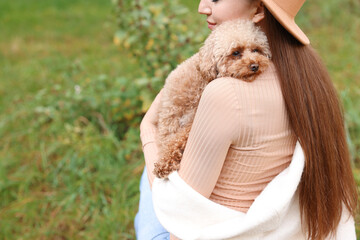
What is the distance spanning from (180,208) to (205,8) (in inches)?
31.0

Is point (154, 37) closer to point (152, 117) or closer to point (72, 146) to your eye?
point (72, 146)

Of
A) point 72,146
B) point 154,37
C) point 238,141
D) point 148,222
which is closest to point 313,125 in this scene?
point 238,141

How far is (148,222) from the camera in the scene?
181 centimetres

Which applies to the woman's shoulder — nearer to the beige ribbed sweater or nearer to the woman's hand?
the beige ribbed sweater

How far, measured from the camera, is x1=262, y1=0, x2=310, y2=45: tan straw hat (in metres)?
1.30

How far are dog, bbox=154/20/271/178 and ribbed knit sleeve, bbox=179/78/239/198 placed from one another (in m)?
0.11

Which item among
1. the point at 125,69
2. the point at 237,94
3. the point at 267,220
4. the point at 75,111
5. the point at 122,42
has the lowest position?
the point at 125,69

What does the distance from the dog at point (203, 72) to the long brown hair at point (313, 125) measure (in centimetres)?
7

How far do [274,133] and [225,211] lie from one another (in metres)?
0.32

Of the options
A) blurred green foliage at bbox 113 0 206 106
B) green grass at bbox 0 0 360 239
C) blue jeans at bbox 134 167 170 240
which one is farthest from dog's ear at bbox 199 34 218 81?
blurred green foliage at bbox 113 0 206 106

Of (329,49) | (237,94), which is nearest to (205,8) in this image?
(237,94)

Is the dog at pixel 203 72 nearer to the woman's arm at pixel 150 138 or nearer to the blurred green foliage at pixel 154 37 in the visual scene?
the woman's arm at pixel 150 138

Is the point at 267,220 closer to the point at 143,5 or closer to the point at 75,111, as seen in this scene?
the point at 143,5

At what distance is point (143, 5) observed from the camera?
3.29 m
